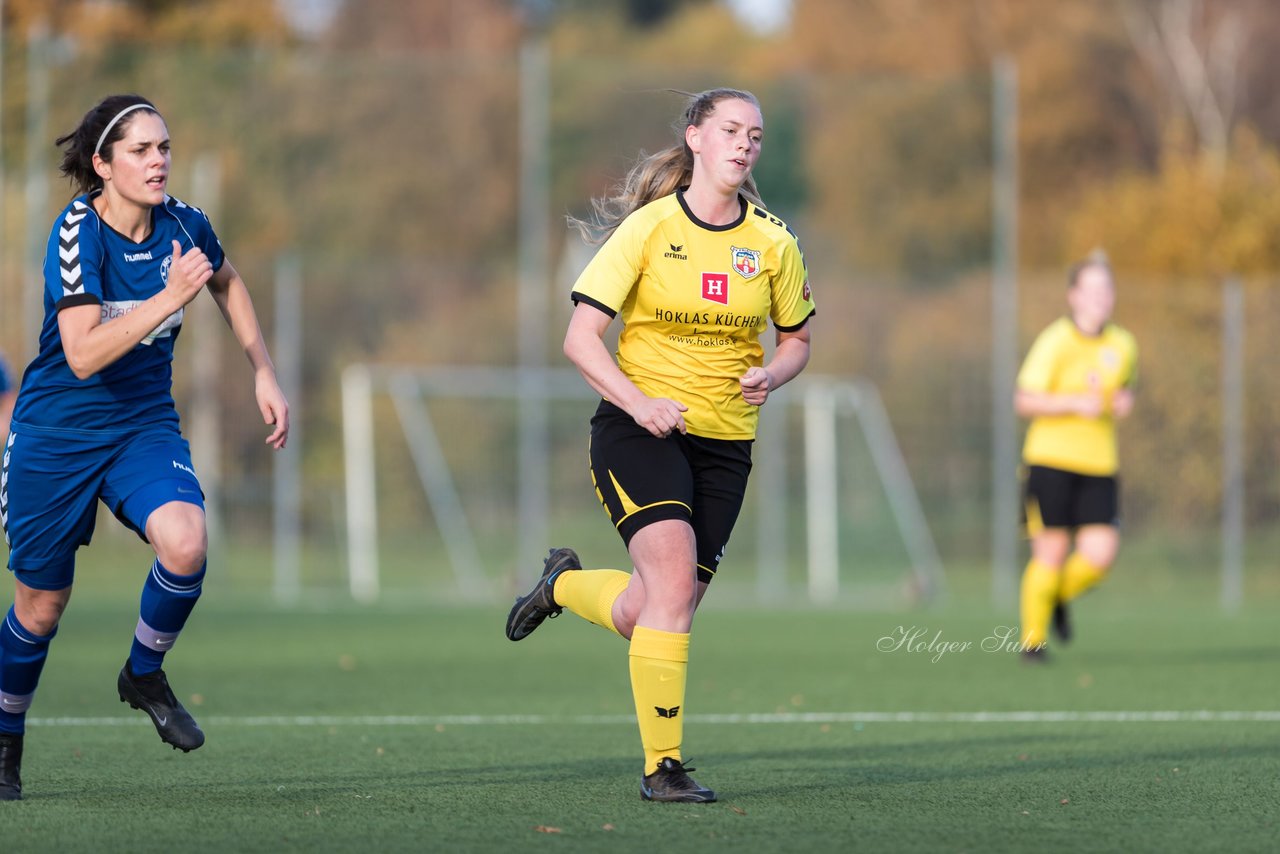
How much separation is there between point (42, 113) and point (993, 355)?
9.68 meters

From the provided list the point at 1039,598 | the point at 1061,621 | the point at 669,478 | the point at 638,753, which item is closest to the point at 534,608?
the point at 638,753

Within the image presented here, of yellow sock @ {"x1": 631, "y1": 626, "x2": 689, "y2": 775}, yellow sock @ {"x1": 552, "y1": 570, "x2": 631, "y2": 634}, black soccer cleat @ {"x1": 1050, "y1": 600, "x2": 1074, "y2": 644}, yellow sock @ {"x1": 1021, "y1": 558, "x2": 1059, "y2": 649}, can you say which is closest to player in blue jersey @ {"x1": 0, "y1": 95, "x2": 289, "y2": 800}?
yellow sock @ {"x1": 552, "y1": 570, "x2": 631, "y2": 634}

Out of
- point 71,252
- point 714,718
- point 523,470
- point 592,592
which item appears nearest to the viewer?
point 71,252

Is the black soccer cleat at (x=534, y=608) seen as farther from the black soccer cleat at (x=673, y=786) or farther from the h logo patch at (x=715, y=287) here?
the h logo patch at (x=715, y=287)

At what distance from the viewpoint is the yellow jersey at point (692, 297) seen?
5.61 meters

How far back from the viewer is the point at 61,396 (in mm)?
5422

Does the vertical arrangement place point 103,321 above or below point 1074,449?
above

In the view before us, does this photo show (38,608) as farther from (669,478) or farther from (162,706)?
(669,478)

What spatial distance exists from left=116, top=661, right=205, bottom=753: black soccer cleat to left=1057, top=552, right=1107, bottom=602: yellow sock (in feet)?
20.6

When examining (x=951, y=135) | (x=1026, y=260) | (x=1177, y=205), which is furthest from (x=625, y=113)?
(x=1026, y=260)

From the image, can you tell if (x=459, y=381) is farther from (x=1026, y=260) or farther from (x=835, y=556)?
(x=1026, y=260)

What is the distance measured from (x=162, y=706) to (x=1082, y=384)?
6497 millimetres

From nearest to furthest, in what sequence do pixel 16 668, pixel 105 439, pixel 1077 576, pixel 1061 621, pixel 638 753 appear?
1. pixel 105 439
2. pixel 16 668
3. pixel 638 753
4. pixel 1077 576
5. pixel 1061 621

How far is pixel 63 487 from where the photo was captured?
5.39 meters
